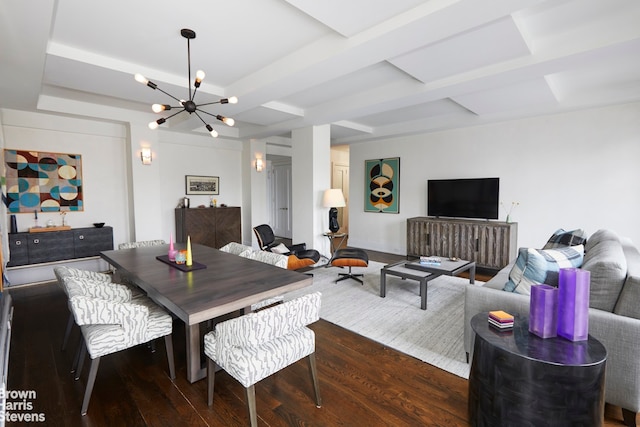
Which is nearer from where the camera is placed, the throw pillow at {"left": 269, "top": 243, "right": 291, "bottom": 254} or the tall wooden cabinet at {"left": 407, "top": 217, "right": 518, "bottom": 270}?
the throw pillow at {"left": 269, "top": 243, "right": 291, "bottom": 254}

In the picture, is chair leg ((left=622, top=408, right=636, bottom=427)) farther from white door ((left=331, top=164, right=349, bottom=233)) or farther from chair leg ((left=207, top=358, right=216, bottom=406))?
white door ((left=331, top=164, right=349, bottom=233))

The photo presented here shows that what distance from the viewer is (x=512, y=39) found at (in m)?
2.67

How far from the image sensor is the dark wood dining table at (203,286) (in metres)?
1.92

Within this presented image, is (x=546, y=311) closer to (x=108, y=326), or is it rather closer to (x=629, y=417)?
(x=629, y=417)

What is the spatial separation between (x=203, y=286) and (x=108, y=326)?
0.64 meters

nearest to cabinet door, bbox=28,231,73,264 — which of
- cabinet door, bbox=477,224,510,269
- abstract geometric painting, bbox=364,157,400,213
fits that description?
abstract geometric painting, bbox=364,157,400,213

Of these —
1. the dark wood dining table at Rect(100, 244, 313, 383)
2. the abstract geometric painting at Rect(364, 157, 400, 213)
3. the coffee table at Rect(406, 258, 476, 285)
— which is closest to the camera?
the dark wood dining table at Rect(100, 244, 313, 383)

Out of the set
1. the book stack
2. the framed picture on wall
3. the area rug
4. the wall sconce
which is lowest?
the area rug

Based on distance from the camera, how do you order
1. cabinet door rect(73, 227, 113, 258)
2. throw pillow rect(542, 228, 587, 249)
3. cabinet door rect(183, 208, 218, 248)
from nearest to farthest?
throw pillow rect(542, 228, 587, 249)
cabinet door rect(73, 227, 113, 258)
cabinet door rect(183, 208, 218, 248)

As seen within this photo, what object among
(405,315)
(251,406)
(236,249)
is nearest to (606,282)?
(405,315)

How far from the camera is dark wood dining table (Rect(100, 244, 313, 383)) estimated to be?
75.7 inches

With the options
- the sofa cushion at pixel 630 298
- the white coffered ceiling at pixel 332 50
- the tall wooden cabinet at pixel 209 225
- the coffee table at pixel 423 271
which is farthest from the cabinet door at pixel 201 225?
the sofa cushion at pixel 630 298

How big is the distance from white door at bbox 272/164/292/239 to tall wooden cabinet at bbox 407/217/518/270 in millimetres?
4136

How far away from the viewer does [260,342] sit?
68.7 inches
